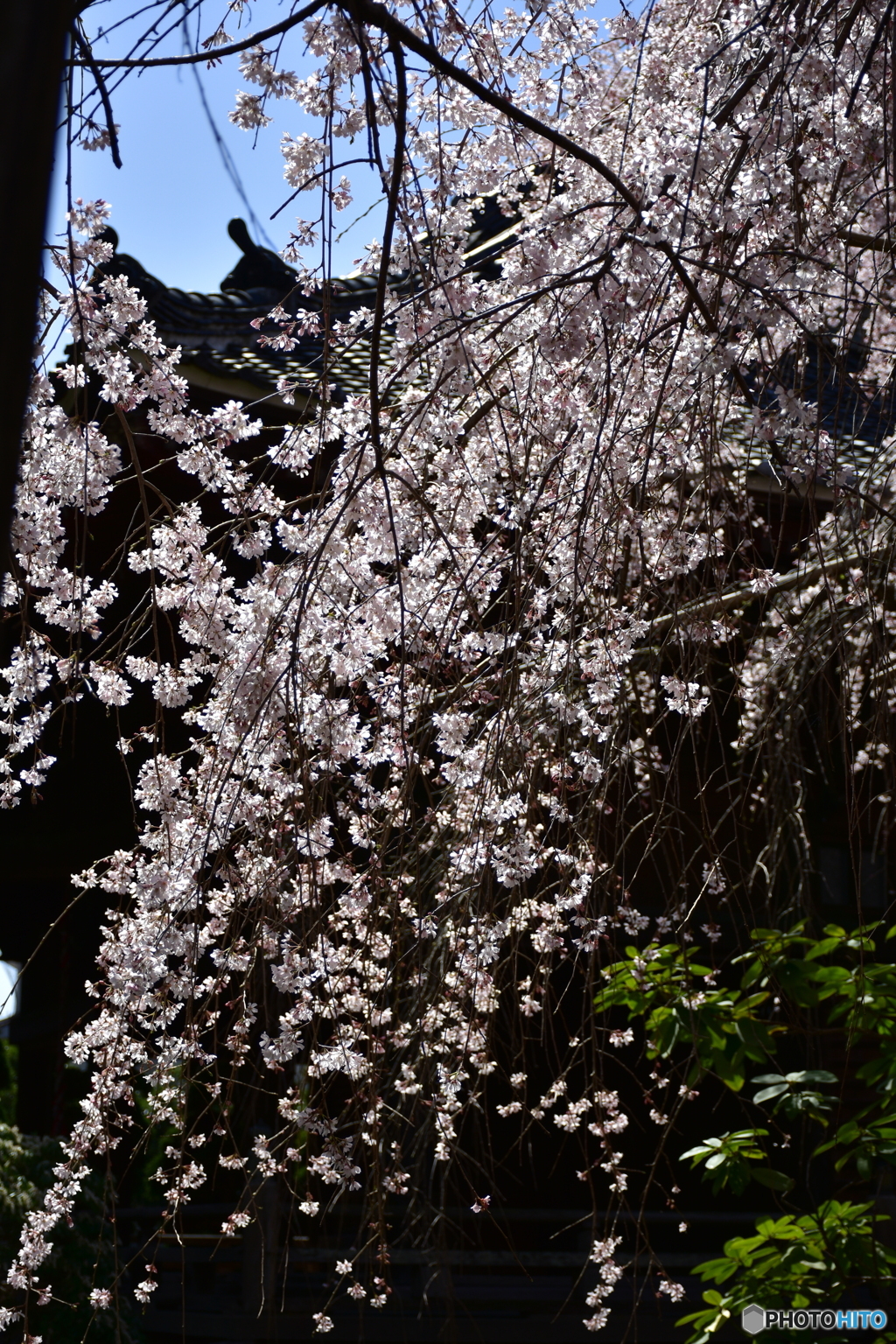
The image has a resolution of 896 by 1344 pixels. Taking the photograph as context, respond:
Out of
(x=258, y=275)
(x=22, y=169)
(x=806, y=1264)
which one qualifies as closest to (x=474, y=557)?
(x=22, y=169)

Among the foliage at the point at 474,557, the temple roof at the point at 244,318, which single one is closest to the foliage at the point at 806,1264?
the foliage at the point at 474,557

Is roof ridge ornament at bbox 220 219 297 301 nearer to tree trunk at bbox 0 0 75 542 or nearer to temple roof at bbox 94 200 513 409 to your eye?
temple roof at bbox 94 200 513 409

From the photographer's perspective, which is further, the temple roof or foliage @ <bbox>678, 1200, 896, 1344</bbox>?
the temple roof

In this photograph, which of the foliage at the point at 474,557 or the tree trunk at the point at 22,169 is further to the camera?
the foliage at the point at 474,557

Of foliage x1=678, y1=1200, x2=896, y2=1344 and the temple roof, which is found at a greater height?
the temple roof

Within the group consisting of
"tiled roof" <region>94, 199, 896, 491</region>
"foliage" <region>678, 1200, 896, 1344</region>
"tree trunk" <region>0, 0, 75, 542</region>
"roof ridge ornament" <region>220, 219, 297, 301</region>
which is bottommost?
"foliage" <region>678, 1200, 896, 1344</region>

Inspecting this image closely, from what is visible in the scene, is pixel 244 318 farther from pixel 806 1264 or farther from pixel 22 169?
pixel 22 169

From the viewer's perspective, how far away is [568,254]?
2391 millimetres

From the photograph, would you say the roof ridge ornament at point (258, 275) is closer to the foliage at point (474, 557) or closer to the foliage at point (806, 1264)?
the foliage at point (474, 557)

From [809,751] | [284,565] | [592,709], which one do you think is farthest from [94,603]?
[809,751]

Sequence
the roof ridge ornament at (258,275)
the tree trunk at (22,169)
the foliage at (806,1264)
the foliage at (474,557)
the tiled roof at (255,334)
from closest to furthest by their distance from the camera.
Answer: the tree trunk at (22,169) → the foliage at (474,557) → the foliage at (806,1264) → the tiled roof at (255,334) → the roof ridge ornament at (258,275)

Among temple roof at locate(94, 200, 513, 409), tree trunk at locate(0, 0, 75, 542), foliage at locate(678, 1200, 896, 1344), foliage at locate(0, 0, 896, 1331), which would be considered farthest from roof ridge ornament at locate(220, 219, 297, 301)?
tree trunk at locate(0, 0, 75, 542)

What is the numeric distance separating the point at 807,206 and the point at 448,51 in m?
0.90

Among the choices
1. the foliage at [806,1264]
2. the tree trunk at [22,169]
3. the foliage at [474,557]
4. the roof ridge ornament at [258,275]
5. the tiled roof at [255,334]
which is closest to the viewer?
the tree trunk at [22,169]
